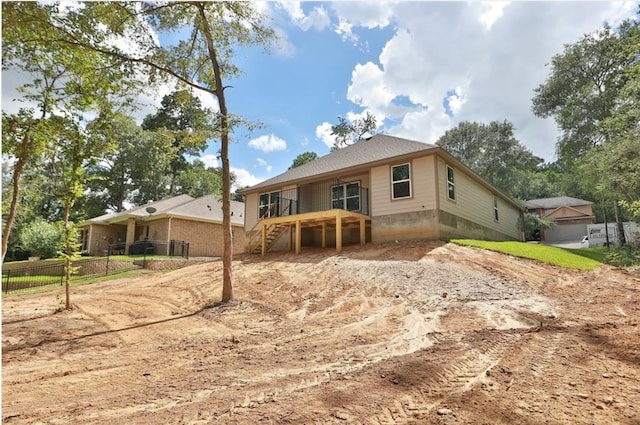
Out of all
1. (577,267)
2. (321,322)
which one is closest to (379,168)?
(577,267)

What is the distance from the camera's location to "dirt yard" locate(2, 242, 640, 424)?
2.99 m

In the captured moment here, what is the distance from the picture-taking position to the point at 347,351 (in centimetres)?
457

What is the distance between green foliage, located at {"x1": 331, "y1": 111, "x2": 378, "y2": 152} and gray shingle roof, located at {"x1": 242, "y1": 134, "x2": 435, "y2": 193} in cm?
1695

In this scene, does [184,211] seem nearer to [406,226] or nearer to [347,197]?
[347,197]

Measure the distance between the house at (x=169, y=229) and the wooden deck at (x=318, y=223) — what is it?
277 inches

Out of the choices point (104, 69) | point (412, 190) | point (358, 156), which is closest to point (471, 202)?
point (412, 190)

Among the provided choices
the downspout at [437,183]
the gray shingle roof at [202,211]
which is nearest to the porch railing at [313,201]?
the downspout at [437,183]

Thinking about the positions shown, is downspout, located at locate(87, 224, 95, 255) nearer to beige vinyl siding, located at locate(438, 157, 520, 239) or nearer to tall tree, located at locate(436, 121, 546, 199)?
beige vinyl siding, located at locate(438, 157, 520, 239)

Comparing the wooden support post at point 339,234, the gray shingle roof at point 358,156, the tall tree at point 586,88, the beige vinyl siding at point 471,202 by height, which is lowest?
the wooden support post at point 339,234

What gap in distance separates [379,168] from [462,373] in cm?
1122

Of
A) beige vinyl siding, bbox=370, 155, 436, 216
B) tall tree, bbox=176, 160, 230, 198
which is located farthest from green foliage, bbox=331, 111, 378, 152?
beige vinyl siding, bbox=370, 155, 436, 216

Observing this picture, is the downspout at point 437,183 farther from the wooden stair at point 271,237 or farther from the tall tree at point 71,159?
the tall tree at point 71,159

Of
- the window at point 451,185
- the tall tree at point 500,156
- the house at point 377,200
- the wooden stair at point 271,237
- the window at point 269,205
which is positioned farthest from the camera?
the tall tree at point 500,156

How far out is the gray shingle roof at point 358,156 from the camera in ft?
45.8
